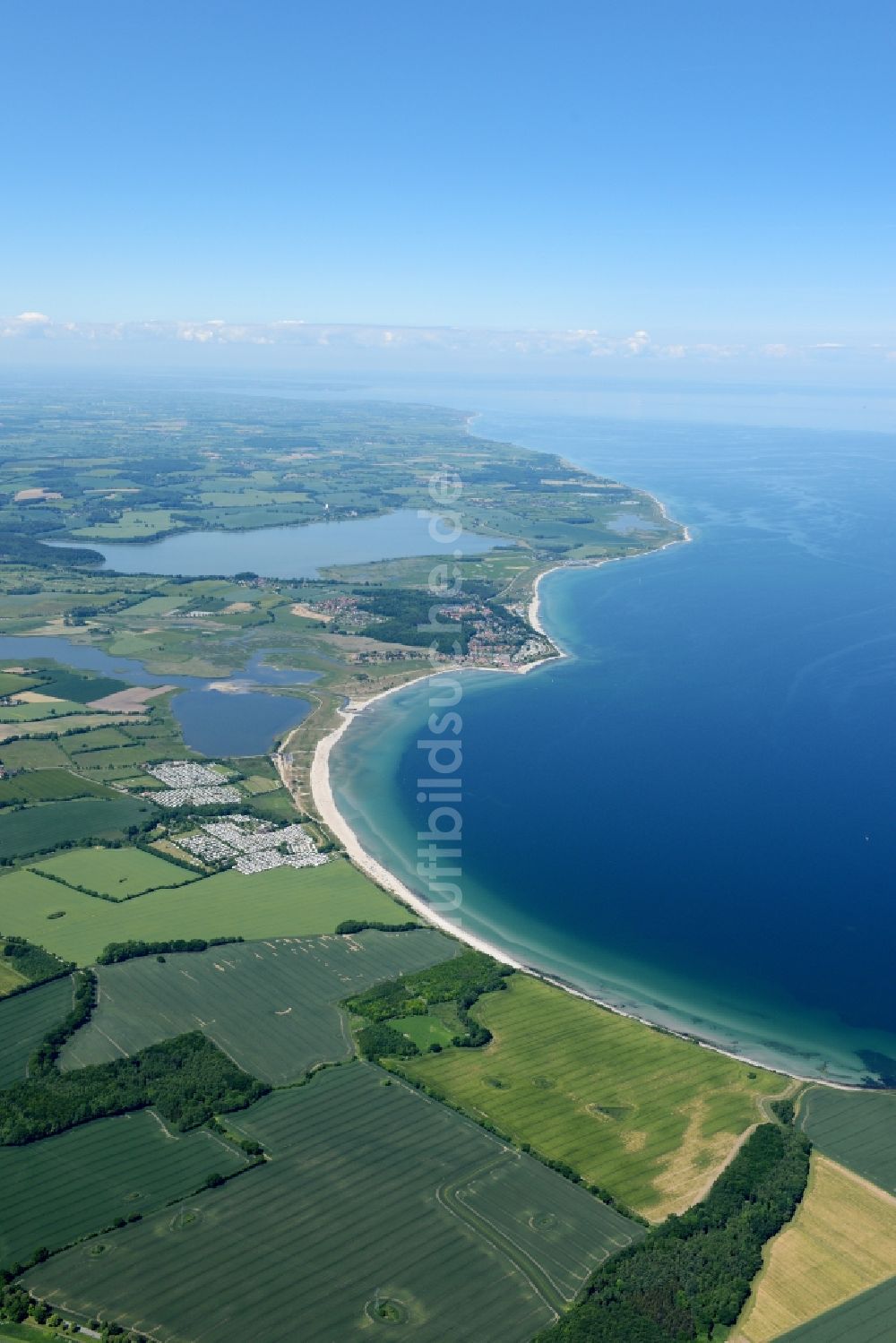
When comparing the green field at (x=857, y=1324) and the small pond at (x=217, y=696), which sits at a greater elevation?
the small pond at (x=217, y=696)

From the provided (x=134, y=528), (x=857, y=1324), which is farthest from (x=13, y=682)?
(x=857, y=1324)

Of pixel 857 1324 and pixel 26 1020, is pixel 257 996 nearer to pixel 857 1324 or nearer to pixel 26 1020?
pixel 26 1020

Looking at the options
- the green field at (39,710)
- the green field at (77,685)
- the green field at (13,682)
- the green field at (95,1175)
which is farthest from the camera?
the green field at (13,682)

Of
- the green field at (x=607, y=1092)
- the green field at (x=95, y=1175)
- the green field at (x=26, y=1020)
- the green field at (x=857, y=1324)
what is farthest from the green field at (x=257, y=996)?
the green field at (x=857, y=1324)

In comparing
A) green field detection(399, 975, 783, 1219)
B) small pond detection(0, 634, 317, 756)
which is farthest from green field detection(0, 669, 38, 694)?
green field detection(399, 975, 783, 1219)

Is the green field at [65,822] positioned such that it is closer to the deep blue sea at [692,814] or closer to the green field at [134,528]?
the deep blue sea at [692,814]
